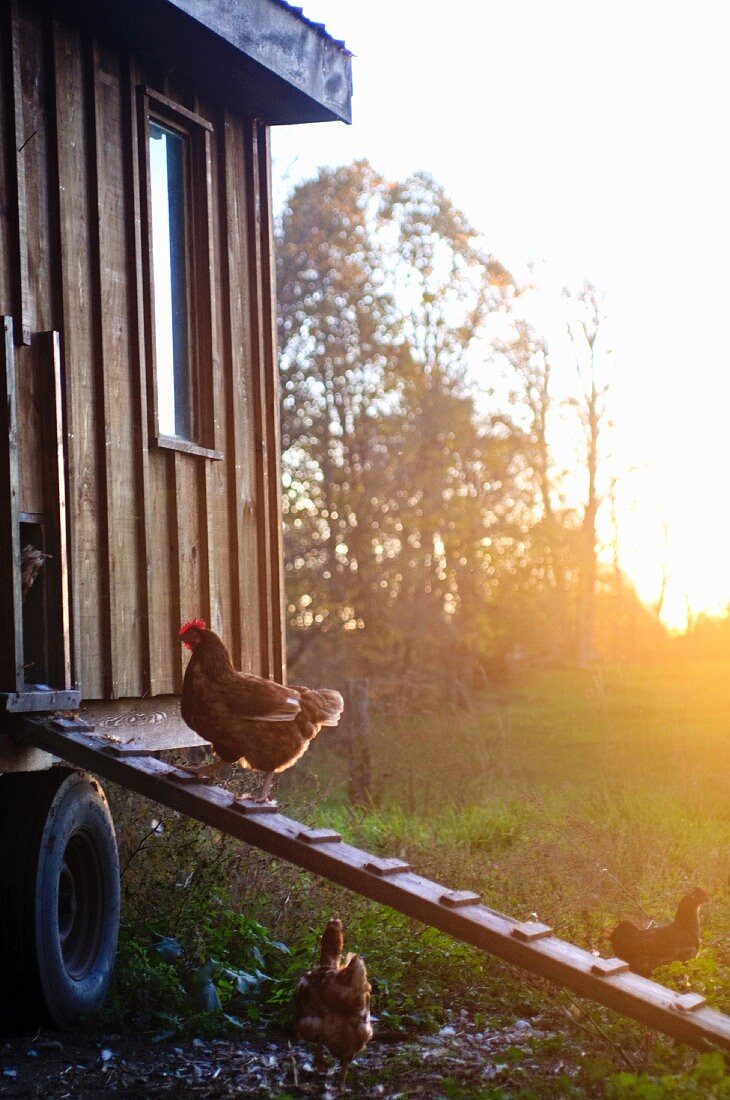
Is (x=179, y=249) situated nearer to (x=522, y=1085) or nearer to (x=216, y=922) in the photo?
(x=216, y=922)

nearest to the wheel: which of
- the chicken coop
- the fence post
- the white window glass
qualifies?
the chicken coop

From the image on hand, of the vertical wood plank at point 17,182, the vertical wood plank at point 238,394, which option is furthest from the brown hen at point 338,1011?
the vertical wood plank at point 17,182

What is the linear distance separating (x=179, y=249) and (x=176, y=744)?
3.19 meters

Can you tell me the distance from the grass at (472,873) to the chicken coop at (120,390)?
0.99 m

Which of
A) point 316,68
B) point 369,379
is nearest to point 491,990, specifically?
point 316,68

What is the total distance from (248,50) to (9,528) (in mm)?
3716

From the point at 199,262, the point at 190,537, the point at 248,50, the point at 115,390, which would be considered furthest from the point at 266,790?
the point at 248,50

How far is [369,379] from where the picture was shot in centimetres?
2384

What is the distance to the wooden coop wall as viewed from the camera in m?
6.25

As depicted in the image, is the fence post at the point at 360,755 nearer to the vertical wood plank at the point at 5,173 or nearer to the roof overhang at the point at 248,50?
the roof overhang at the point at 248,50

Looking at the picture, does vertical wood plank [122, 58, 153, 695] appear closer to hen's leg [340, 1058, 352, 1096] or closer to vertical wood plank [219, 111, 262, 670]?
vertical wood plank [219, 111, 262, 670]

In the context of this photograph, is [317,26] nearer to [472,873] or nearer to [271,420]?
[271,420]

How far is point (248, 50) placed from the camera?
302 inches

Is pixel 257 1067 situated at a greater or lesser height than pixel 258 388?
lesser
